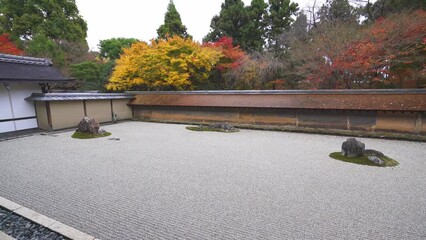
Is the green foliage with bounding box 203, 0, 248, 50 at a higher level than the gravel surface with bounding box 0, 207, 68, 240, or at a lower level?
higher

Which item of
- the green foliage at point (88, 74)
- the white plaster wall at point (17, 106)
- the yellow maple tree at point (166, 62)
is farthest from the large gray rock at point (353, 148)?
the green foliage at point (88, 74)

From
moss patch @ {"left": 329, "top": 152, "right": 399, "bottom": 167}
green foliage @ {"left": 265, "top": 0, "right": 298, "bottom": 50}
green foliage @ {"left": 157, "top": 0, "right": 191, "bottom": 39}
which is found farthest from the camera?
green foliage @ {"left": 157, "top": 0, "right": 191, "bottom": 39}

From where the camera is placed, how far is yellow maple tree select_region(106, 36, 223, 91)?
12.8 m

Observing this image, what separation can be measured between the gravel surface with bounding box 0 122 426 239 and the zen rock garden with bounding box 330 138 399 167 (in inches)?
10.3

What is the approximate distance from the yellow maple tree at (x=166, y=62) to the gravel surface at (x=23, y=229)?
10.6 meters

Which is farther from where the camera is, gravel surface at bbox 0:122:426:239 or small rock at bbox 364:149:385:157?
small rock at bbox 364:149:385:157

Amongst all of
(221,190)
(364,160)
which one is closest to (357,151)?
(364,160)

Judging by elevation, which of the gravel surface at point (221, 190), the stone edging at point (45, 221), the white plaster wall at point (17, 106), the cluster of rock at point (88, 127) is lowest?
the gravel surface at point (221, 190)

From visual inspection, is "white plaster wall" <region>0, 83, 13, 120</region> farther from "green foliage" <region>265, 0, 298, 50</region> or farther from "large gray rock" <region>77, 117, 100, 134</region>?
"green foliage" <region>265, 0, 298, 50</region>

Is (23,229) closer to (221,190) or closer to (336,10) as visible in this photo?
(221,190)

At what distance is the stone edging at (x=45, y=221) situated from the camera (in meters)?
2.66

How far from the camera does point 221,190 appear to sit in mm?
3932

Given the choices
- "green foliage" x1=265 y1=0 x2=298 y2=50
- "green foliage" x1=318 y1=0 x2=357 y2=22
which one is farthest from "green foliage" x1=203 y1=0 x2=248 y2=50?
"green foliage" x1=318 y1=0 x2=357 y2=22

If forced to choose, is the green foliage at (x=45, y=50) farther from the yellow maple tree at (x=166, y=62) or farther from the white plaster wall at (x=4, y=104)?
the white plaster wall at (x=4, y=104)
